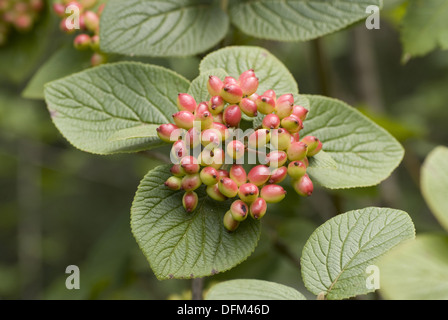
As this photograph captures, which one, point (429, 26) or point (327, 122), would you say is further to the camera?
point (429, 26)

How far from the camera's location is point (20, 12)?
105 centimetres

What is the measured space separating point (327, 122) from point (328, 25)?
17 centimetres

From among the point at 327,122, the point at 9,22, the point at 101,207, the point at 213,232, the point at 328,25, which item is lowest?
the point at 101,207

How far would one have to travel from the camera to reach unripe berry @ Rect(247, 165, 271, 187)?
58cm

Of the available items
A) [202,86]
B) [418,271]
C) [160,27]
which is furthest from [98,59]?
[418,271]

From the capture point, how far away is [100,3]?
93cm

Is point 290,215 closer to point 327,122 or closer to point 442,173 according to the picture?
point 327,122

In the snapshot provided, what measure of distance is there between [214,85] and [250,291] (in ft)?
0.78

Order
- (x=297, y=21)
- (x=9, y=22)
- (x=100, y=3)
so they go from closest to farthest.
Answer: (x=297, y=21), (x=100, y=3), (x=9, y=22)

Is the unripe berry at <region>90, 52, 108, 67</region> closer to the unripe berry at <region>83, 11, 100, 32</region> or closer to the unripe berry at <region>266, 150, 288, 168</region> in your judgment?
the unripe berry at <region>83, 11, 100, 32</region>

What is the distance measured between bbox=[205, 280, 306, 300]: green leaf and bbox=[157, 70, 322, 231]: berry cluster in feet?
0.25

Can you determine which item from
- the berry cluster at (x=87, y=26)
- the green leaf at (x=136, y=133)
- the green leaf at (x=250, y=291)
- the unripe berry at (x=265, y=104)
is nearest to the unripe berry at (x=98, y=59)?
the berry cluster at (x=87, y=26)

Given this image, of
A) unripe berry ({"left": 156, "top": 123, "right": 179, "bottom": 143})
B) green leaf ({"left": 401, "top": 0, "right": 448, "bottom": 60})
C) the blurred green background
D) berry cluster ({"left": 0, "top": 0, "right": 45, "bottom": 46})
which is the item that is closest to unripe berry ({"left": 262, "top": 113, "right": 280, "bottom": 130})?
unripe berry ({"left": 156, "top": 123, "right": 179, "bottom": 143})
